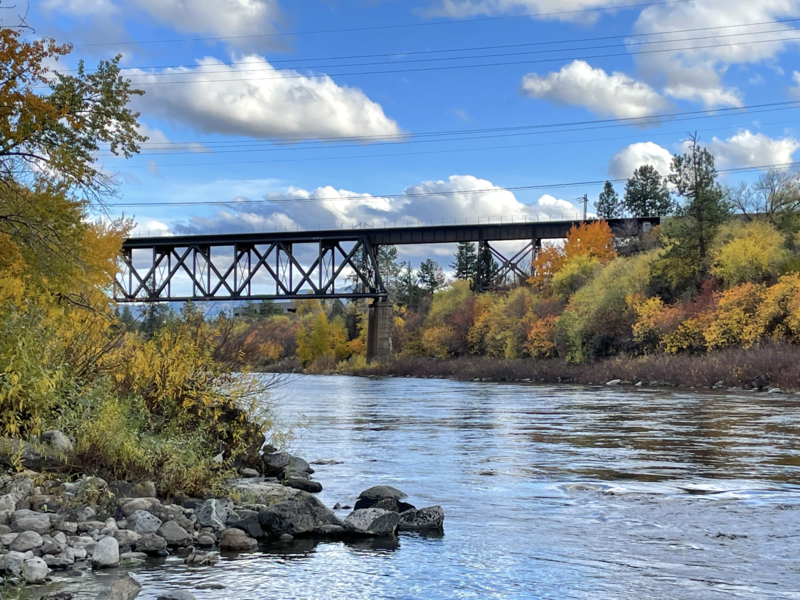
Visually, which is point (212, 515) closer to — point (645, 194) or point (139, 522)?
point (139, 522)

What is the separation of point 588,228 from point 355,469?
76.6 meters

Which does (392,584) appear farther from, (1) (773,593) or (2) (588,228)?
(2) (588,228)

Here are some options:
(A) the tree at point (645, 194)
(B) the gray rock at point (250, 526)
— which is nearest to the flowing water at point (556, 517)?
(B) the gray rock at point (250, 526)

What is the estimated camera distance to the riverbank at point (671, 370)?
4628 centimetres

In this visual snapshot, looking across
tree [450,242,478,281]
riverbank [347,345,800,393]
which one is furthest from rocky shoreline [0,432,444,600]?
tree [450,242,478,281]

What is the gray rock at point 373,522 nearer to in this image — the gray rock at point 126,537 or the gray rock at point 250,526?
the gray rock at point 250,526

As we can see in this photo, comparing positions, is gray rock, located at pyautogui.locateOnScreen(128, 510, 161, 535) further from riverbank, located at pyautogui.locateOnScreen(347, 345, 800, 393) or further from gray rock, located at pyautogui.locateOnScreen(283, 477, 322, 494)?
riverbank, located at pyautogui.locateOnScreen(347, 345, 800, 393)

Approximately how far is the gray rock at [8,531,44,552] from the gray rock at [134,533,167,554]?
1187 millimetres

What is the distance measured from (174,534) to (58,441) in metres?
2.99

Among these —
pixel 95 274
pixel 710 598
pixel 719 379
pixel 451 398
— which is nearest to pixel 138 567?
pixel 710 598

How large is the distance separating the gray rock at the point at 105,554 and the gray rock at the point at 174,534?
994mm

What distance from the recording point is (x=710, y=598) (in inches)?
359

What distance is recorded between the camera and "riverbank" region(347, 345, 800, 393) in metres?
46.3

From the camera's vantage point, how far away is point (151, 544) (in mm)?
10938
